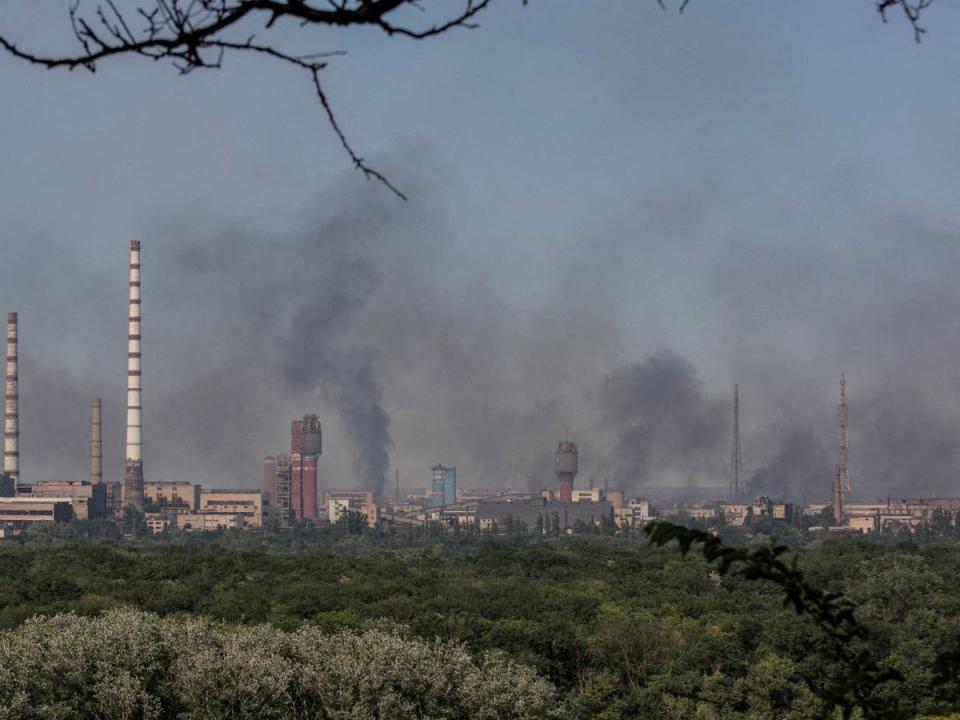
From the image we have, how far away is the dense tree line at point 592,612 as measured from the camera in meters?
55.4

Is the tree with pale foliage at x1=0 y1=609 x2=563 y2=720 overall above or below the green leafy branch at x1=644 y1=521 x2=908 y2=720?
below

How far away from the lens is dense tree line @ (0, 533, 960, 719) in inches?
2181

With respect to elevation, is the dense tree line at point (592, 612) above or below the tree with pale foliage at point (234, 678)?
below

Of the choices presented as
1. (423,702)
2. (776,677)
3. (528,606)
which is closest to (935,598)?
(528,606)

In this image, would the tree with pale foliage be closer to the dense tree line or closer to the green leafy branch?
the dense tree line

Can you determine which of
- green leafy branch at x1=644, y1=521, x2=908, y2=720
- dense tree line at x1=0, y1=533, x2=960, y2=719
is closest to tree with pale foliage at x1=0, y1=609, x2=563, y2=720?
dense tree line at x1=0, y1=533, x2=960, y2=719

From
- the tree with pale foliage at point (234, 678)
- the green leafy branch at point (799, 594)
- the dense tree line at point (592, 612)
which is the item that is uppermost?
the green leafy branch at point (799, 594)

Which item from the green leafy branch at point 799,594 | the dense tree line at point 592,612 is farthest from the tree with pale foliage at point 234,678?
the green leafy branch at point 799,594

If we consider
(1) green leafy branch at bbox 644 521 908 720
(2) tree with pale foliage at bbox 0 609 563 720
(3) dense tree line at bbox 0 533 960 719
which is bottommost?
(3) dense tree line at bbox 0 533 960 719

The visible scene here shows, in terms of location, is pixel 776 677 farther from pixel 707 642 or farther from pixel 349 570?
pixel 349 570

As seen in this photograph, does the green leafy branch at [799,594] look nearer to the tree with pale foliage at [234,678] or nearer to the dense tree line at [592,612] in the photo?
the tree with pale foliage at [234,678]

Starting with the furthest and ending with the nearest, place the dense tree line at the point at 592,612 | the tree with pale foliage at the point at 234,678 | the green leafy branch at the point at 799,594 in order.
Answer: the dense tree line at the point at 592,612 < the tree with pale foliage at the point at 234,678 < the green leafy branch at the point at 799,594

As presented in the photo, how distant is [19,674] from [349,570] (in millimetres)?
58815

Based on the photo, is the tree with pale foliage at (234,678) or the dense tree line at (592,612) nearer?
the tree with pale foliage at (234,678)
